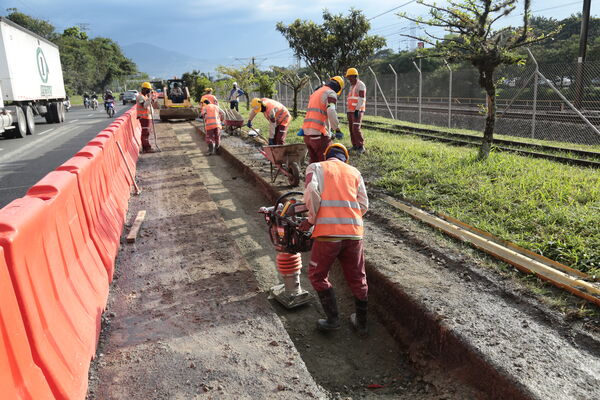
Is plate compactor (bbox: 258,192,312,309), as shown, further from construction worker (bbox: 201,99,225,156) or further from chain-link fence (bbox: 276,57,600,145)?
construction worker (bbox: 201,99,225,156)

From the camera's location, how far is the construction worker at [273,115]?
28.5ft

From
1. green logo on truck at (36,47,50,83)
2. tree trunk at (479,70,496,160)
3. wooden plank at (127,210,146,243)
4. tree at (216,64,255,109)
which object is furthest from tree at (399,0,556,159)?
tree at (216,64,255,109)

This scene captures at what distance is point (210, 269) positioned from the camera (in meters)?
5.11

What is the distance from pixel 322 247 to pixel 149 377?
1684 mm

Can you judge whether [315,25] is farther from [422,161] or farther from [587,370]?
[587,370]

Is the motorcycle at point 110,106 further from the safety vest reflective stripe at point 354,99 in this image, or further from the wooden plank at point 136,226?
the wooden plank at point 136,226

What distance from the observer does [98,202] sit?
5113 mm

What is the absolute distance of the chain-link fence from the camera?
1344 centimetres

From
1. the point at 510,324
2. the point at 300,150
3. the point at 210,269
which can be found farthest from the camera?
the point at 300,150

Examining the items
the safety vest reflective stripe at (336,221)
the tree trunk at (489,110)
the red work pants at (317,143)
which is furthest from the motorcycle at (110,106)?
the safety vest reflective stripe at (336,221)

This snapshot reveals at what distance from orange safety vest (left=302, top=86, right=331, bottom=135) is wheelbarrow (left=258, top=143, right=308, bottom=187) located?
1.55 feet

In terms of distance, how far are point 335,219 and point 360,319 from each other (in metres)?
1.07

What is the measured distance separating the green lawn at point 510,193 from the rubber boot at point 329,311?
2114mm

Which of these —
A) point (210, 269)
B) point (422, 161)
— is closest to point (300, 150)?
point (422, 161)
